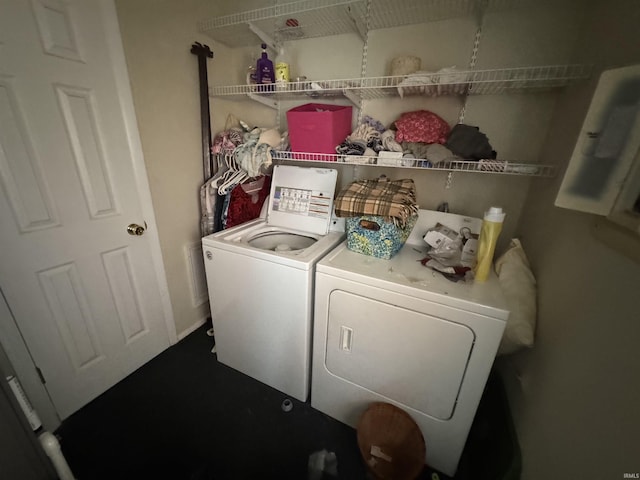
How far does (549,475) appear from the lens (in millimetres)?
812

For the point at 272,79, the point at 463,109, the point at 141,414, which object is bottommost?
the point at 141,414

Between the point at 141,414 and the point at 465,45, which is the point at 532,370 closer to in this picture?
the point at 465,45

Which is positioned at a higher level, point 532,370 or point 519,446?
point 532,370

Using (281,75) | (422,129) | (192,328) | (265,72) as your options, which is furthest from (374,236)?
(192,328)

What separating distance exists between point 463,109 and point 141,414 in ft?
8.78

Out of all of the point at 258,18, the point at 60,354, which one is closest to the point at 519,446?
the point at 60,354

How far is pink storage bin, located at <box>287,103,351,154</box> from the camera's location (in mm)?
1482

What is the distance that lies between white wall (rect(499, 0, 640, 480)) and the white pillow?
0.04m

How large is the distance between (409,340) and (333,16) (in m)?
Answer: 1.89

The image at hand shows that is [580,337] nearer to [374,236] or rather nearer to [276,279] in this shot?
[374,236]

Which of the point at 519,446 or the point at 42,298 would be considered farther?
the point at 42,298

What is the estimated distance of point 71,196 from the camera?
4.28ft

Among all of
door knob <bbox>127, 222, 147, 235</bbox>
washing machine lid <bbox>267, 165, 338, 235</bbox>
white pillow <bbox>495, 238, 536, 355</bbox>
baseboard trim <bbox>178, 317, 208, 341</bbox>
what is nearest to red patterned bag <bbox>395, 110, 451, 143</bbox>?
washing machine lid <bbox>267, 165, 338, 235</bbox>

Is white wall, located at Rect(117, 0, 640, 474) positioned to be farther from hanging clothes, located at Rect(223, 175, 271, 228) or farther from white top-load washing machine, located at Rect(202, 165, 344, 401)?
white top-load washing machine, located at Rect(202, 165, 344, 401)
